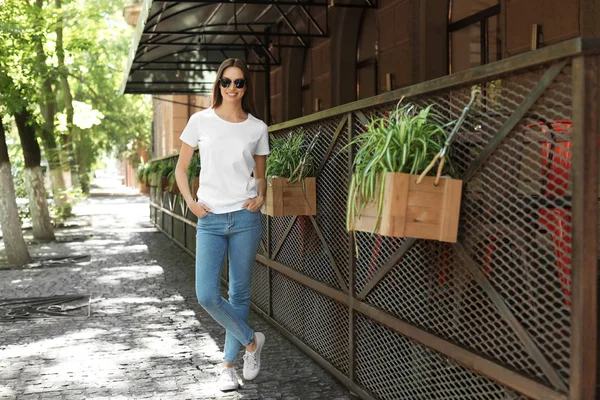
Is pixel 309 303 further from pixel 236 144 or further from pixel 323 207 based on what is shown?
pixel 236 144

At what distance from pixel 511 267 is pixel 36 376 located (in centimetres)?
360

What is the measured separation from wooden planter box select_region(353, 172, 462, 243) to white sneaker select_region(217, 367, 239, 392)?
6.47 feet

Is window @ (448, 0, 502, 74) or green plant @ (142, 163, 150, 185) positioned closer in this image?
window @ (448, 0, 502, 74)

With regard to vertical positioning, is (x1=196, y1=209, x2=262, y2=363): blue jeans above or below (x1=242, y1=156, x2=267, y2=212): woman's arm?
below

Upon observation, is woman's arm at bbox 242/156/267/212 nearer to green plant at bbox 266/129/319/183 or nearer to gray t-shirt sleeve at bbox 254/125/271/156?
gray t-shirt sleeve at bbox 254/125/271/156

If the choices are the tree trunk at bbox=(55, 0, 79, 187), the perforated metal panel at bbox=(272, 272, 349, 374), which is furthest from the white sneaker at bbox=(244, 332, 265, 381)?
the tree trunk at bbox=(55, 0, 79, 187)

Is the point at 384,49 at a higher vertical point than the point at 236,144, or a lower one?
higher

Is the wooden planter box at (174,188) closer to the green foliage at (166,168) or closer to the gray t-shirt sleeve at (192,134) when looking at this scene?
the green foliage at (166,168)

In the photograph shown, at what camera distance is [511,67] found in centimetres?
319

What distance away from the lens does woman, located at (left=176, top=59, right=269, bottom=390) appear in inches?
190

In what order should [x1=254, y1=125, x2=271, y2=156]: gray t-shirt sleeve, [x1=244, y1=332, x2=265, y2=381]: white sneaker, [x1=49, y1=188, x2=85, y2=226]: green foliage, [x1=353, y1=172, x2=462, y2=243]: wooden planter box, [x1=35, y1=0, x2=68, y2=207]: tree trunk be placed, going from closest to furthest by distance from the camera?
[x1=353, y1=172, x2=462, y2=243]: wooden planter box → [x1=254, y1=125, x2=271, y2=156]: gray t-shirt sleeve → [x1=244, y1=332, x2=265, y2=381]: white sneaker → [x1=35, y1=0, x2=68, y2=207]: tree trunk → [x1=49, y1=188, x2=85, y2=226]: green foliage

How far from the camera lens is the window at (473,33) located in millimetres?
9297

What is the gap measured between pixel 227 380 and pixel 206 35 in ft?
40.4

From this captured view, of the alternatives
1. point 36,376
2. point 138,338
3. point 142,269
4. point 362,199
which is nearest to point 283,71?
point 142,269
